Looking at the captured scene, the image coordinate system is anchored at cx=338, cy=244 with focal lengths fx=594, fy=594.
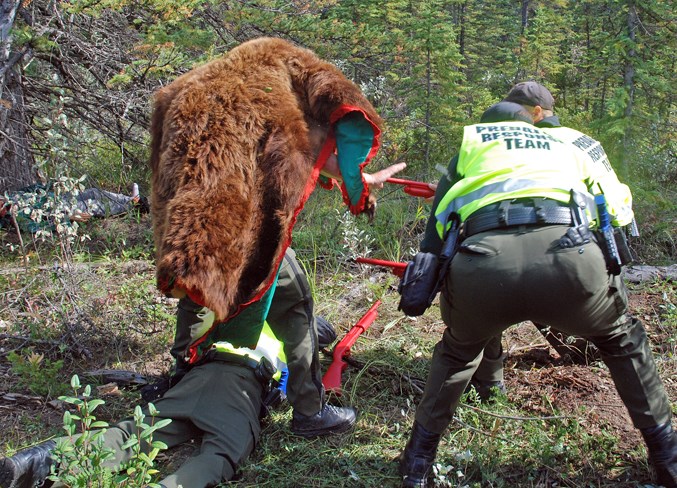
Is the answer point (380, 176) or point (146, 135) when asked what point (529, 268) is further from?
point (146, 135)

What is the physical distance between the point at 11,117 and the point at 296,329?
11.6 feet

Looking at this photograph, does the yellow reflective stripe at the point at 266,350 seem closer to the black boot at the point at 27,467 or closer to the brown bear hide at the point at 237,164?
the brown bear hide at the point at 237,164

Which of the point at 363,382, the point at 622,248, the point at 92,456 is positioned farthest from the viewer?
the point at 363,382

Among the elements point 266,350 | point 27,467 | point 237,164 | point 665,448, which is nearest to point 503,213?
point 237,164

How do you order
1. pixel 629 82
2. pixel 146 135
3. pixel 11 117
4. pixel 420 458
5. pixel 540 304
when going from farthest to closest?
pixel 146 135 → pixel 629 82 → pixel 11 117 → pixel 420 458 → pixel 540 304

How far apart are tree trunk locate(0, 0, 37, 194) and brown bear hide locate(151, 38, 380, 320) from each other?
6.58 feet

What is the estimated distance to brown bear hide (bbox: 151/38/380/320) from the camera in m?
2.39

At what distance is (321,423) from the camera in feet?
10.0

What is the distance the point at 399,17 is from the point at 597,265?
7.88 meters

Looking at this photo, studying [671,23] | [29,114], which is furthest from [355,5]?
[29,114]

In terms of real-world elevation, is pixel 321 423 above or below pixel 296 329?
below

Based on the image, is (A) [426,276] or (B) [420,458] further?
(B) [420,458]

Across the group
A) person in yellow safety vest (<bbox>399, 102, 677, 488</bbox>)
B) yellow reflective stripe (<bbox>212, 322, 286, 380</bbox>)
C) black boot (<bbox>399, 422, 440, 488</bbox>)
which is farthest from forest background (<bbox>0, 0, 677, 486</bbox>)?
person in yellow safety vest (<bbox>399, 102, 677, 488</bbox>)

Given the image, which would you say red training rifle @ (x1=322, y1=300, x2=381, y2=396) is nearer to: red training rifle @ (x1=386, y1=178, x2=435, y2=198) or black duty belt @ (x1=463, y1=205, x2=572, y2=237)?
red training rifle @ (x1=386, y1=178, x2=435, y2=198)
